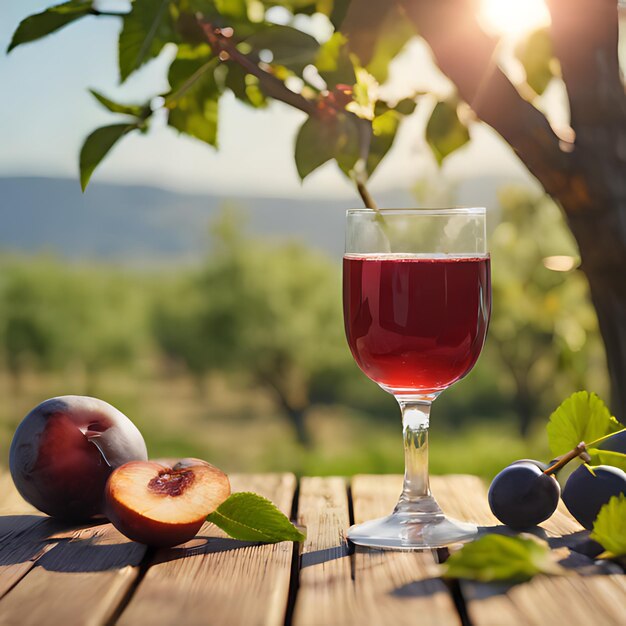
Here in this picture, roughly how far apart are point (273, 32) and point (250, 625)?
0.87 meters

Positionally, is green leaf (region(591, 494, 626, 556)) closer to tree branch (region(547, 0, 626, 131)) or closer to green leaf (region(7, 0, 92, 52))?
tree branch (region(547, 0, 626, 131))

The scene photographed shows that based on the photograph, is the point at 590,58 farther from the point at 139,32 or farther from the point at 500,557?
the point at 500,557

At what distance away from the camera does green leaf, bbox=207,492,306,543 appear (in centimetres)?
129

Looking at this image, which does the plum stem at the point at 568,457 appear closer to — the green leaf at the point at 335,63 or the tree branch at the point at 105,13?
the green leaf at the point at 335,63

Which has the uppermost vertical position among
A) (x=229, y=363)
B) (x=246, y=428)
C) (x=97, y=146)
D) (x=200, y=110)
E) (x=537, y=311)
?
(x=200, y=110)

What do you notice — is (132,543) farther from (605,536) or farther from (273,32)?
(273,32)

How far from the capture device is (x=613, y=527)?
114cm

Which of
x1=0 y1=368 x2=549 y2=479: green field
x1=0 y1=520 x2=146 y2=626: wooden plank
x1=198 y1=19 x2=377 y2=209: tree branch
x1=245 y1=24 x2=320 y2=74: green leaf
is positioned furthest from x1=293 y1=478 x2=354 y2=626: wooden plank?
x1=0 y1=368 x2=549 y2=479: green field

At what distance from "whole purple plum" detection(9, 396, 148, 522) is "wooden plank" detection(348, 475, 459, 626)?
482 mm

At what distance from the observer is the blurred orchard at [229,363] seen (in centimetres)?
1703

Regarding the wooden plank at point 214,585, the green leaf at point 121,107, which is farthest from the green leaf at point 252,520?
the green leaf at point 121,107

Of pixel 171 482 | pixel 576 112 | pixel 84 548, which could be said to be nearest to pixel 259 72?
pixel 576 112

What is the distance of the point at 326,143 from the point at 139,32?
1.04 ft

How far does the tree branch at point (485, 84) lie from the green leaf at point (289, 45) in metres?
0.16
